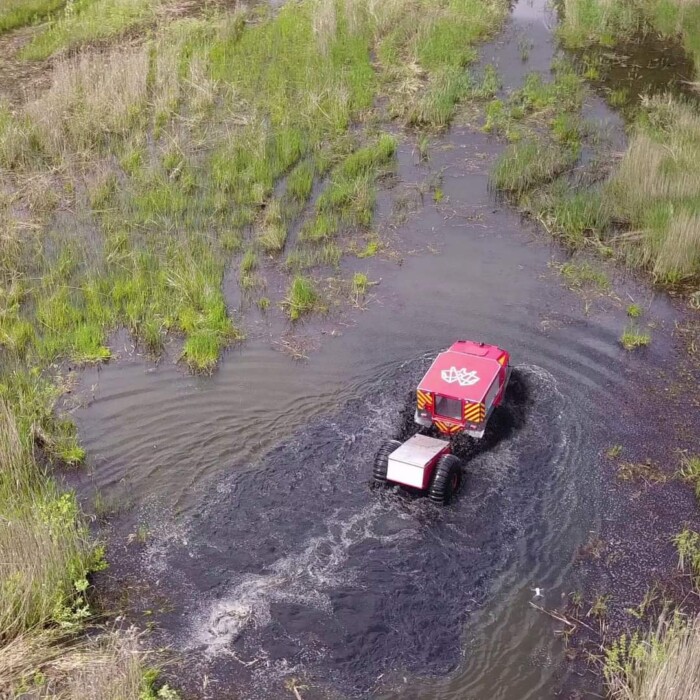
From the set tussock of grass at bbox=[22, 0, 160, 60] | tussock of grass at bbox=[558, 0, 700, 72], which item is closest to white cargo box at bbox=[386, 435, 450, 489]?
tussock of grass at bbox=[22, 0, 160, 60]

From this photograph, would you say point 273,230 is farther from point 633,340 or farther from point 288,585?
point 288,585

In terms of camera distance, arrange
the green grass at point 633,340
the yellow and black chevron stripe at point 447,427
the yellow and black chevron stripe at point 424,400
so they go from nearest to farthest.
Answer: the yellow and black chevron stripe at point 424,400
the yellow and black chevron stripe at point 447,427
the green grass at point 633,340

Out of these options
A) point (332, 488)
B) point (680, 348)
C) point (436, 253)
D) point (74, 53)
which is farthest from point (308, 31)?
point (332, 488)

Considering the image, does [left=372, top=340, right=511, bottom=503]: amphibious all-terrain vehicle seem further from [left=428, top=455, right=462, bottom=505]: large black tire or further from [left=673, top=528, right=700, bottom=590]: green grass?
[left=673, top=528, right=700, bottom=590]: green grass

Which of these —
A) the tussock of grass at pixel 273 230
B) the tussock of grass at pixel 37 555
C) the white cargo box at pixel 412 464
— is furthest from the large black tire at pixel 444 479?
the tussock of grass at pixel 273 230

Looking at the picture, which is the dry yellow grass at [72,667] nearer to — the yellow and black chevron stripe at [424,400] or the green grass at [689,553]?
the yellow and black chevron stripe at [424,400]
